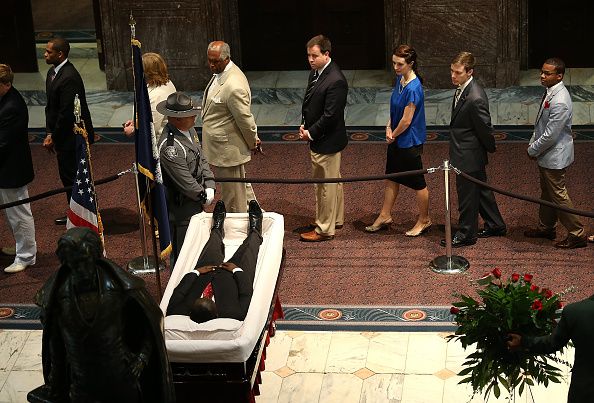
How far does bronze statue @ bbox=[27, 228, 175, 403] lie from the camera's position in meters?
6.41

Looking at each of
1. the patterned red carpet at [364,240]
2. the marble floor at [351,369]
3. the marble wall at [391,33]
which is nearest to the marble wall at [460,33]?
the marble wall at [391,33]

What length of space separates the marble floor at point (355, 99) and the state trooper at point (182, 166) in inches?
159

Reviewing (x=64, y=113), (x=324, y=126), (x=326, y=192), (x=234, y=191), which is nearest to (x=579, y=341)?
(x=324, y=126)

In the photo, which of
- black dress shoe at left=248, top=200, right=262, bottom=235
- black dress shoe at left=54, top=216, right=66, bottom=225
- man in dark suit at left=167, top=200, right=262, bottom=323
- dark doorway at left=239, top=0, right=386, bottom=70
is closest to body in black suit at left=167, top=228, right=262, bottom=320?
man in dark suit at left=167, top=200, right=262, bottom=323

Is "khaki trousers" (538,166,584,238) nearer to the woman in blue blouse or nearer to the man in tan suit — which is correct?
the woman in blue blouse

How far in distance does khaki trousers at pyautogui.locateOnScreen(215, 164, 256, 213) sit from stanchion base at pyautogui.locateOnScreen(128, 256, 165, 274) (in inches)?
32.1

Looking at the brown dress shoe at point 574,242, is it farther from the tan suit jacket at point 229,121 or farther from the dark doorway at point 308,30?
the dark doorway at point 308,30

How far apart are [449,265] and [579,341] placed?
11.7 feet

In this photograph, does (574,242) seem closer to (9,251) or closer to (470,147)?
(470,147)

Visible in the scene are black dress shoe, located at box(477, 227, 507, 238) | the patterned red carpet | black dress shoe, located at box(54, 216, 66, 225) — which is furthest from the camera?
black dress shoe, located at box(54, 216, 66, 225)

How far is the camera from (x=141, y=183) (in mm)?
9336

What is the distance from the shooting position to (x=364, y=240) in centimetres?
1091

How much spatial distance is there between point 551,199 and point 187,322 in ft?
12.6

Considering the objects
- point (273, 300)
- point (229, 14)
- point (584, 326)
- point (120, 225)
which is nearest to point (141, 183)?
point (273, 300)
